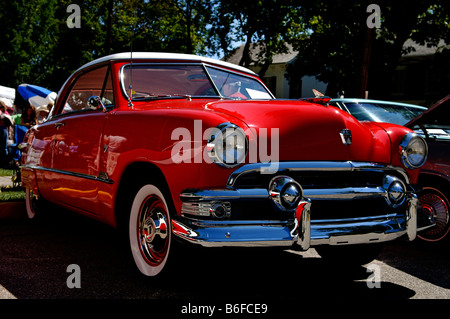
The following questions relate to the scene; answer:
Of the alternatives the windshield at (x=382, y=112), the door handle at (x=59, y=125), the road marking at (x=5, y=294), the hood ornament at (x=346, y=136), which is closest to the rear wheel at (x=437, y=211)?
the windshield at (x=382, y=112)

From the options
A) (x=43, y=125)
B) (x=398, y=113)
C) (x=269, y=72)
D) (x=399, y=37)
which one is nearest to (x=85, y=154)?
(x=43, y=125)

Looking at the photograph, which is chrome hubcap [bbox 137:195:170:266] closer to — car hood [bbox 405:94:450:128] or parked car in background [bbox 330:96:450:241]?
parked car in background [bbox 330:96:450:241]

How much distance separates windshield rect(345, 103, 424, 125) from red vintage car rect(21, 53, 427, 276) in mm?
3048

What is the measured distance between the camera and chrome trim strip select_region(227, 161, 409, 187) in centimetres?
284

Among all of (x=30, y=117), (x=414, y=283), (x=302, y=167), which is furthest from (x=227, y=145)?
(x=30, y=117)

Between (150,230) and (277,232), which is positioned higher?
(277,232)

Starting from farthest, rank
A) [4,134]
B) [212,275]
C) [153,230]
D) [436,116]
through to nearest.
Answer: [4,134]
[436,116]
[212,275]
[153,230]

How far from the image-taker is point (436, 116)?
5.09 metres

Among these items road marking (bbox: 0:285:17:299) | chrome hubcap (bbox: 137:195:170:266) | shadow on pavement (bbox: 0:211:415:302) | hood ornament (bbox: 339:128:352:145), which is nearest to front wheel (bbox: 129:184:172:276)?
chrome hubcap (bbox: 137:195:170:266)

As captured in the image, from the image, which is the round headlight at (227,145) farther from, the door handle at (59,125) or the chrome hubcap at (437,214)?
the chrome hubcap at (437,214)

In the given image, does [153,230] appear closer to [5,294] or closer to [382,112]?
[5,294]

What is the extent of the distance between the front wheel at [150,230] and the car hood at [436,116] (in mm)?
3031

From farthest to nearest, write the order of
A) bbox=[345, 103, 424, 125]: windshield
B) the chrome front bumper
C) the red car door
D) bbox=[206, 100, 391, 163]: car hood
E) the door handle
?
bbox=[345, 103, 424, 125]: windshield
the door handle
the red car door
bbox=[206, 100, 391, 163]: car hood
the chrome front bumper

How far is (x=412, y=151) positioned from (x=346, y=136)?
60cm
